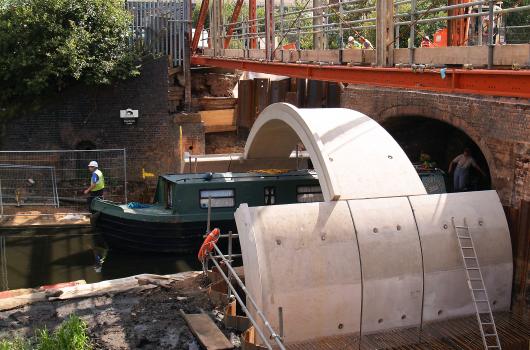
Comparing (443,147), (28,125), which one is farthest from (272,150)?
(28,125)

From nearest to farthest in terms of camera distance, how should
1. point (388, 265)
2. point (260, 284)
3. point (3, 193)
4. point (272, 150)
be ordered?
1. point (260, 284)
2. point (388, 265)
3. point (272, 150)
4. point (3, 193)

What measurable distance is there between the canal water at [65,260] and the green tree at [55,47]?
15.6ft

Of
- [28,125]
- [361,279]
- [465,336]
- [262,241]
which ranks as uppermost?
[28,125]

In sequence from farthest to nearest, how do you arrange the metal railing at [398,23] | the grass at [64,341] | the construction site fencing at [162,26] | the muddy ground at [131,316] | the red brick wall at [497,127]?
the construction site fencing at [162,26] → the red brick wall at [497,127] → the muddy ground at [131,316] → the metal railing at [398,23] → the grass at [64,341]

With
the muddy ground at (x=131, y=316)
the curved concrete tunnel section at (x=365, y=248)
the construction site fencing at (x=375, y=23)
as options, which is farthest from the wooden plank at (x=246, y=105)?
the muddy ground at (x=131, y=316)

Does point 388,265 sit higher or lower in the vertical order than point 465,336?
higher

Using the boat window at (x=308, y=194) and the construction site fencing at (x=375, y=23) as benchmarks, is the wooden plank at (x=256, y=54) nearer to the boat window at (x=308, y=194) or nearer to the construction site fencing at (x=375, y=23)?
the construction site fencing at (x=375, y=23)

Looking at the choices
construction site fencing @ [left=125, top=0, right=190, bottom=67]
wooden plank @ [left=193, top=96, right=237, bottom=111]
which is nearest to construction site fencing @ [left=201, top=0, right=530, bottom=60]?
construction site fencing @ [left=125, top=0, right=190, bottom=67]

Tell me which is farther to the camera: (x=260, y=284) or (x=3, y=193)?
(x=3, y=193)

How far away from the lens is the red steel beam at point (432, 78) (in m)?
7.59

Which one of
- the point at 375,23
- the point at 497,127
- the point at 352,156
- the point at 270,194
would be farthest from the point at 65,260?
the point at 497,127

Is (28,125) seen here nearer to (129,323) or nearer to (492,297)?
(129,323)

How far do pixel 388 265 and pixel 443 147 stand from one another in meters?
8.63

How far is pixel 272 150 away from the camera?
56.5ft
